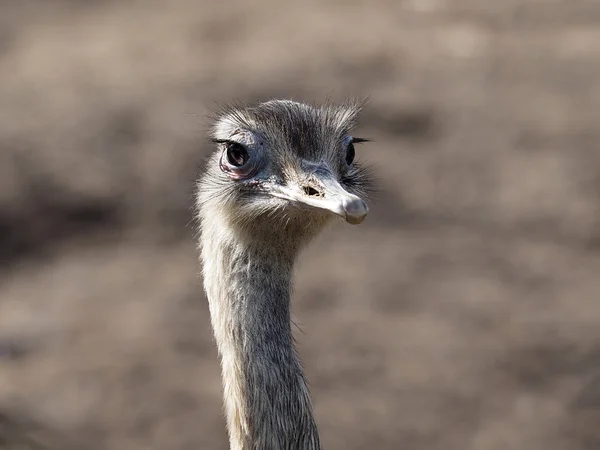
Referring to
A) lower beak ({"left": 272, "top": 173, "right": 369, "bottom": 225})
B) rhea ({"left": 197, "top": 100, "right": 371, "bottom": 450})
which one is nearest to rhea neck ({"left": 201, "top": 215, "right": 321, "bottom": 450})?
rhea ({"left": 197, "top": 100, "right": 371, "bottom": 450})

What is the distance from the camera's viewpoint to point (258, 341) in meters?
2.89

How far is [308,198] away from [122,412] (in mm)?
3190

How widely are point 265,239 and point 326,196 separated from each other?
0.32 meters

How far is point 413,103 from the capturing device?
7.82m

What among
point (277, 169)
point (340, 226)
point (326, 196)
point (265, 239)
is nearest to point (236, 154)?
point (277, 169)

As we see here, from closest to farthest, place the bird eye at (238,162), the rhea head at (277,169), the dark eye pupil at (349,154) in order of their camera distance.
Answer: the rhea head at (277,169) → the bird eye at (238,162) → the dark eye pupil at (349,154)

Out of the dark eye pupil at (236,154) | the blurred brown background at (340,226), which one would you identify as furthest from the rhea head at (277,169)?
the blurred brown background at (340,226)

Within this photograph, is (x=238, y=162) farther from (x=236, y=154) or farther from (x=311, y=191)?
(x=311, y=191)

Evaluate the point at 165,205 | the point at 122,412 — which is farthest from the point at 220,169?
the point at 165,205

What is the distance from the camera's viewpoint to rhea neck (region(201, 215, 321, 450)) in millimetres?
2852

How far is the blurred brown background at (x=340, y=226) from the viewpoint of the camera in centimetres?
580

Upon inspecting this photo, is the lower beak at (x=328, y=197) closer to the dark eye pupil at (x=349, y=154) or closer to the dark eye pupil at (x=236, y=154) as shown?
the dark eye pupil at (x=236, y=154)

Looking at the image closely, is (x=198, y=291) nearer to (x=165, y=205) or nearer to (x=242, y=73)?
(x=165, y=205)

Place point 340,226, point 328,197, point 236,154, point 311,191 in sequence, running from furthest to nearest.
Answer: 1. point 340,226
2. point 236,154
3. point 311,191
4. point 328,197
